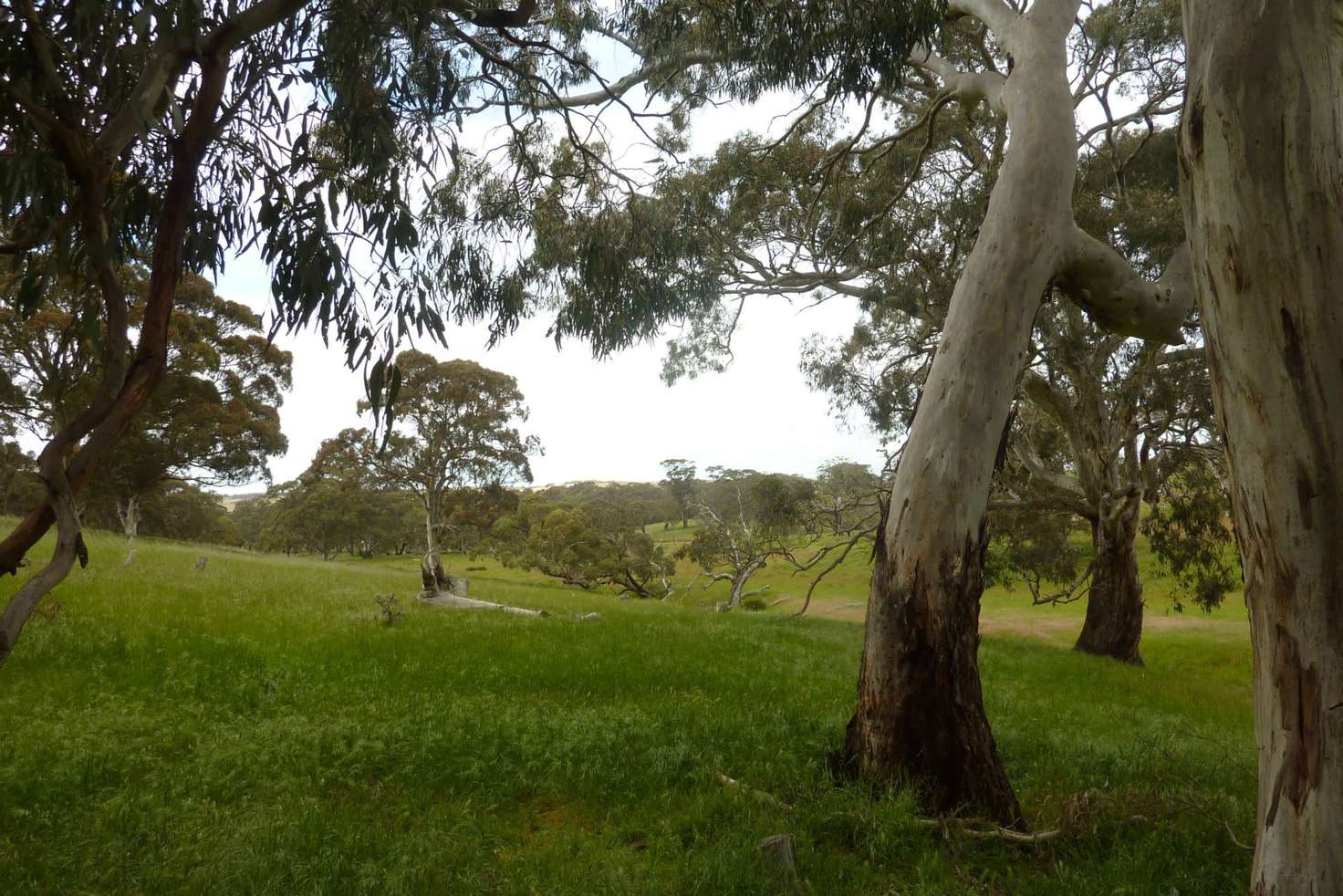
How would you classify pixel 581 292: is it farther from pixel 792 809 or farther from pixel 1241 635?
pixel 1241 635

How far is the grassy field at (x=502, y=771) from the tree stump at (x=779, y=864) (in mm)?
74

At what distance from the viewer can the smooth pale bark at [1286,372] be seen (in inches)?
92.4

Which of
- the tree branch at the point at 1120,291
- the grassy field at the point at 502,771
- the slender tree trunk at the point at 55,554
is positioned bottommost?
the grassy field at the point at 502,771

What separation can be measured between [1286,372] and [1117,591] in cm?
1100

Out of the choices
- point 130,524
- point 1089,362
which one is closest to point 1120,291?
point 1089,362

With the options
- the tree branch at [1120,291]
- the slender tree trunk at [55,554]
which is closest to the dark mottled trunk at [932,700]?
the tree branch at [1120,291]

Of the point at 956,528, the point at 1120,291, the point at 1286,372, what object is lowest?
the point at 956,528

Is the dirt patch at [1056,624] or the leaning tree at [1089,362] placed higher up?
the leaning tree at [1089,362]

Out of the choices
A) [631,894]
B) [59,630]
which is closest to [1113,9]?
[631,894]

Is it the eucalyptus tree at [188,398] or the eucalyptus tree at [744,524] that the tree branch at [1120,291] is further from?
the eucalyptus tree at [188,398]

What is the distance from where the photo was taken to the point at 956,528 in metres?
4.12

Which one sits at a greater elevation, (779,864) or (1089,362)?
(1089,362)

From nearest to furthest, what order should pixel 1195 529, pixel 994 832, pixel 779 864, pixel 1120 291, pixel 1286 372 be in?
1. pixel 1286 372
2. pixel 779 864
3. pixel 994 832
4. pixel 1120 291
5. pixel 1195 529

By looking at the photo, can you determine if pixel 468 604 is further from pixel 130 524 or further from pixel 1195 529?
pixel 130 524
